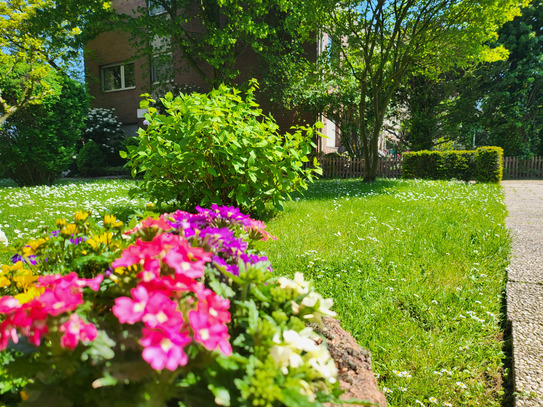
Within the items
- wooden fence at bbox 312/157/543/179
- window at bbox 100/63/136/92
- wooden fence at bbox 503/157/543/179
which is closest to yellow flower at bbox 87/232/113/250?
wooden fence at bbox 312/157/543/179

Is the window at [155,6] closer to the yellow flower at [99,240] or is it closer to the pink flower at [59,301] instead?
the yellow flower at [99,240]

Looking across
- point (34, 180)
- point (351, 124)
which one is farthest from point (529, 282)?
point (351, 124)

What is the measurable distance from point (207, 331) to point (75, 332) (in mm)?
287

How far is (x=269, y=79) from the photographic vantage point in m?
13.0

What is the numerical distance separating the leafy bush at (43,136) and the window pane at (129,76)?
26.9ft

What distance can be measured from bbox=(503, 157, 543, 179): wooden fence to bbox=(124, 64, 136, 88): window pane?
1914 cm

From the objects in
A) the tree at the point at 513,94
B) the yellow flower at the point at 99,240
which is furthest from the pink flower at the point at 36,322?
the tree at the point at 513,94

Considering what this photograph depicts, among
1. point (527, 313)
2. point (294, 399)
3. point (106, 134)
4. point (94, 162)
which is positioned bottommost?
point (527, 313)

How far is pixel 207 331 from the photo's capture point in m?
0.75

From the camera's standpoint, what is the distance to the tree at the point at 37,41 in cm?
911

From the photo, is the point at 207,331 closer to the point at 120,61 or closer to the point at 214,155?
the point at 214,155

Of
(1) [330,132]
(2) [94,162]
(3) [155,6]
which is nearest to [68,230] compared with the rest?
(3) [155,6]

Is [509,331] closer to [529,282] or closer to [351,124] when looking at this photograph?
[529,282]

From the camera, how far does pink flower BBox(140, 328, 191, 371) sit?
0.68 m
